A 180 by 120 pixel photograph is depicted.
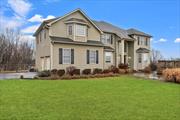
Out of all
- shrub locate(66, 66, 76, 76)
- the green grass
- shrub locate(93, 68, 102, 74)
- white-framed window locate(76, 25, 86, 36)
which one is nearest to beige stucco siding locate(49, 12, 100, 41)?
white-framed window locate(76, 25, 86, 36)

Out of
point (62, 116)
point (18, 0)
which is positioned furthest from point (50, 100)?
point (18, 0)

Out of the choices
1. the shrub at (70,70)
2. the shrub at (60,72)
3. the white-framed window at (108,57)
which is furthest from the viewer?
the white-framed window at (108,57)

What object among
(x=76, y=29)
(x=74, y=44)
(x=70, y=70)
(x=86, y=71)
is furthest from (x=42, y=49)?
(x=86, y=71)

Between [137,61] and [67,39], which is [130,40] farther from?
[67,39]

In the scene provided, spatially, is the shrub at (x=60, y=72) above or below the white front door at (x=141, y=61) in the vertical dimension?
below

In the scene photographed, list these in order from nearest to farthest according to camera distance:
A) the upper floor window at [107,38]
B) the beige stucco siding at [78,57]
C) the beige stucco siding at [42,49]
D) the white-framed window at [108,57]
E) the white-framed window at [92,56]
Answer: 1. the beige stucco siding at [78,57]
2. the beige stucco siding at [42,49]
3. the white-framed window at [92,56]
4. the white-framed window at [108,57]
5. the upper floor window at [107,38]

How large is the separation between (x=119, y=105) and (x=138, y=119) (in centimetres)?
220

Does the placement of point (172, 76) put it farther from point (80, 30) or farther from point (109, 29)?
point (109, 29)

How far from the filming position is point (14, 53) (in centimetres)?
5119

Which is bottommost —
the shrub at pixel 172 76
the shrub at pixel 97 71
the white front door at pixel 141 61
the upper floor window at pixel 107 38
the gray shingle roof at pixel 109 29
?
the shrub at pixel 172 76

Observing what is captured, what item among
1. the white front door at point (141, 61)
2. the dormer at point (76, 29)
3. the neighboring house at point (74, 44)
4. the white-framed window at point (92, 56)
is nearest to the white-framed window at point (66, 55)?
the neighboring house at point (74, 44)

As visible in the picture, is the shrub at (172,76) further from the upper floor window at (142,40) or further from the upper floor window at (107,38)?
the upper floor window at (142,40)

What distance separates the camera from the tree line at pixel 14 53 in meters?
47.8

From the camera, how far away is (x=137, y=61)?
42281 millimetres
